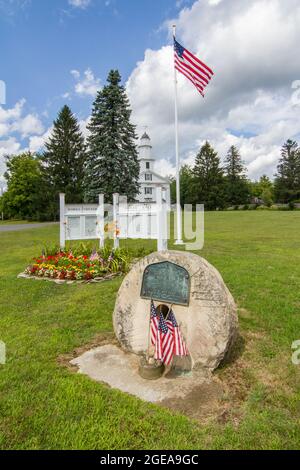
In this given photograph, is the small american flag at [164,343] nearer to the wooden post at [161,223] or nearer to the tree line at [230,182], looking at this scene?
the wooden post at [161,223]

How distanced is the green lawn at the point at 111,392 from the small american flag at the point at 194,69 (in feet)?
19.9

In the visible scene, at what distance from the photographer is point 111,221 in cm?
873

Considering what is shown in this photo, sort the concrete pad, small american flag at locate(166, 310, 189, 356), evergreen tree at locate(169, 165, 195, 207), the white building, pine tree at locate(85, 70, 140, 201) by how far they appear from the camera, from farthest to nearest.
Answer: evergreen tree at locate(169, 165, 195, 207), the white building, pine tree at locate(85, 70, 140, 201), small american flag at locate(166, 310, 189, 356), the concrete pad

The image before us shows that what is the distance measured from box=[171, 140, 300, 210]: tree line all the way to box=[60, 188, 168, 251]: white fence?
41546 millimetres

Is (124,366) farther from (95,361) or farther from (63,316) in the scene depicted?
(63,316)

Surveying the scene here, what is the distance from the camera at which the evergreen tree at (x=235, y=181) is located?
5184 cm

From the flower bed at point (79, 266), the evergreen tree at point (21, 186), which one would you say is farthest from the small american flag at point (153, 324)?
the evergreen tree at point (21, 186)

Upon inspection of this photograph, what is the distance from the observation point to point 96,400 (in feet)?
8.07

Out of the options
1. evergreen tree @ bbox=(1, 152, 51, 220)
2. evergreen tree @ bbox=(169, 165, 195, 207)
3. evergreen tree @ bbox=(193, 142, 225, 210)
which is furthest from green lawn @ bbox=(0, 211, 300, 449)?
evergreen tree @ bbox=(169, 165, 195, 207)

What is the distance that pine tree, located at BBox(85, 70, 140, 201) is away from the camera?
2517 centimetres

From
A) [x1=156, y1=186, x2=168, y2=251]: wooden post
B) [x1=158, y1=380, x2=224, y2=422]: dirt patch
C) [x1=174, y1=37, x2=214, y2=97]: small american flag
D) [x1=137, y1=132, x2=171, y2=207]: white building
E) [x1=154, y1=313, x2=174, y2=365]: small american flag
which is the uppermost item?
[x1=137, y1=132, x2=171, y2=207]: white building

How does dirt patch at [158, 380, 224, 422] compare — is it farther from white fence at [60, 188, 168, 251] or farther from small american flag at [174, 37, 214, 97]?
small american flag at [174, 37, 214, 97]

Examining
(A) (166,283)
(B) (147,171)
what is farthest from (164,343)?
(B) (147,171)
